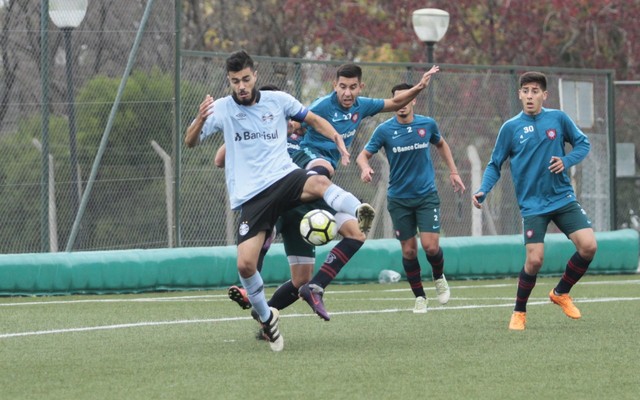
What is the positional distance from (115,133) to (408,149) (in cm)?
456

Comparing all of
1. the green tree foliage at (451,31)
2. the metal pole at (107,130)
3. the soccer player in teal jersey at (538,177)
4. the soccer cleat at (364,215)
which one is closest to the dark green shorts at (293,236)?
the soccer cleat at (364,215)

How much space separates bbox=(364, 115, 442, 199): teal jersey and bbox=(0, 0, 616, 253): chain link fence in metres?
4.08

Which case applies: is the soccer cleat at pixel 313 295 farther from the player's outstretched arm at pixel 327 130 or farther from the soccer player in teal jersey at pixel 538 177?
the soccer player in teal jersey at pixel 538 177

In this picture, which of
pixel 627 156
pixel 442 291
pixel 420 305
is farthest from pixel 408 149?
pixel 627 156

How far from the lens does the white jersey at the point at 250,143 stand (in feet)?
32.6

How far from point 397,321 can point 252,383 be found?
4.12 meters

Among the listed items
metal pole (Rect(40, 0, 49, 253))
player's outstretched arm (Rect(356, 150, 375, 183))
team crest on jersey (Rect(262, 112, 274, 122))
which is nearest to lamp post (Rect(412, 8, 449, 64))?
metal pole (Rect(40, 0, 49, 253))

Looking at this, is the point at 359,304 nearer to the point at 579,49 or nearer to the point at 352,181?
the point at 352,181

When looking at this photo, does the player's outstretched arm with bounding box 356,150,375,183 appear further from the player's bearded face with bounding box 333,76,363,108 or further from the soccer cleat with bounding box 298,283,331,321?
the soccer cleat with bounding box 298,283,331,321

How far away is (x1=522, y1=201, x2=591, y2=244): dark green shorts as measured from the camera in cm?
1140

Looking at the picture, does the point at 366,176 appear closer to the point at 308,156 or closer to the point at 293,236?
the point at 308,156

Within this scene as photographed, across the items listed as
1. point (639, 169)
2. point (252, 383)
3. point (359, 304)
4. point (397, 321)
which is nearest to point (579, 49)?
point (639, 169)

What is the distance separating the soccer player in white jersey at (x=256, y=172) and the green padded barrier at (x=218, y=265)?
646cm

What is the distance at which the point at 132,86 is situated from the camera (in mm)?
17203
